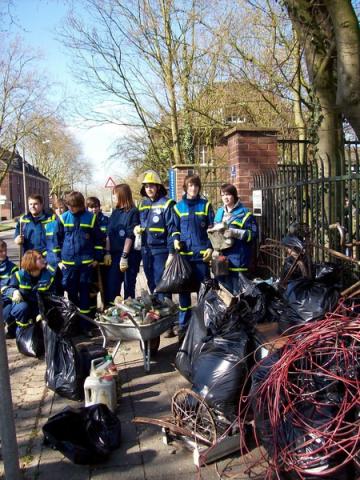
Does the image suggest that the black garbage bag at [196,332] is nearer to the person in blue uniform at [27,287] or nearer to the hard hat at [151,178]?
the hard hat at [151,178]

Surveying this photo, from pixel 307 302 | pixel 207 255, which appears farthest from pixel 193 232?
pixel 307 302

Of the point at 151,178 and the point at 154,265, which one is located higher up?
the point at 151,178

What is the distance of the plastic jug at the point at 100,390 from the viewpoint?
11.5ft

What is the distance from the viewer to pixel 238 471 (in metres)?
2.88

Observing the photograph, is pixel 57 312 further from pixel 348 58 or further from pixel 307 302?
pixel 348 58

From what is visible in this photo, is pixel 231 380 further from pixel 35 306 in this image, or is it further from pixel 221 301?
pixel 35 306

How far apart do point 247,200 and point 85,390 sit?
4.22 metres

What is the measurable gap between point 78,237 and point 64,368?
2063mm

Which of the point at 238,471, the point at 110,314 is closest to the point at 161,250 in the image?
the point at 110,314

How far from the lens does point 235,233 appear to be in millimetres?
5129

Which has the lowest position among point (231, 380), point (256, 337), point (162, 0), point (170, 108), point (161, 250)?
point (231, 380)

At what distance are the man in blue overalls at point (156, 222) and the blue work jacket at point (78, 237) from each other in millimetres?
565

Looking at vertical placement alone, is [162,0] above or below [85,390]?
above

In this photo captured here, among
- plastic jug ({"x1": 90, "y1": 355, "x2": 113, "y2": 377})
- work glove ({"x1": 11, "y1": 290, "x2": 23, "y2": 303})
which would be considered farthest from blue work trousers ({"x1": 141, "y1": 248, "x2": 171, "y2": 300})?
plastic jug ({"x1": 90, "y1": 355, "x2": 113, "y2": 377})
